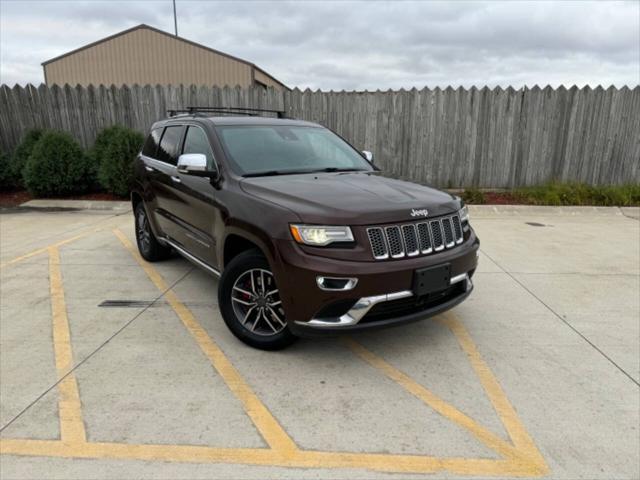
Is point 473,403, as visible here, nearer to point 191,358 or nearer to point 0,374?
point 191,358

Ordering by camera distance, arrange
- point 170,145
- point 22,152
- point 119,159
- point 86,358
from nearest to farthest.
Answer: point 86,358
point 170,145
point 119,159
point 22,152

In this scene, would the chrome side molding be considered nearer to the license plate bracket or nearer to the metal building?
the license plate bracket

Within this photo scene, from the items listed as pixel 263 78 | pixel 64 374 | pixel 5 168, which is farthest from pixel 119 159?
pixel 263 78

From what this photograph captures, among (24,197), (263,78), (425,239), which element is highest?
(263,78)

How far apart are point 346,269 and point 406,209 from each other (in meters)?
0.66

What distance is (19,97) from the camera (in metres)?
10.8

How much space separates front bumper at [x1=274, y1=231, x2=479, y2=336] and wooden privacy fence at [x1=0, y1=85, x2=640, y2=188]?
8158 millimetres

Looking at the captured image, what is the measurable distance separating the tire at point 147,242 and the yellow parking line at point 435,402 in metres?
3.11

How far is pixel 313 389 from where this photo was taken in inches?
118

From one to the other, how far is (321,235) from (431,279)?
2.75 ft

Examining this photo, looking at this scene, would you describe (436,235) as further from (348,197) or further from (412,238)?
(348,197)

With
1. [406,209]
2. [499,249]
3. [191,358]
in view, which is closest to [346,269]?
[406,209]

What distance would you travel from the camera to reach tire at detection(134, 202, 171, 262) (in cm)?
567

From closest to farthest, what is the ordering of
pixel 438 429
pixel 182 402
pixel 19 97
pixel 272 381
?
1. pixel 438 429
2. pixel 182 402
3. pixel 272 381
4. pixel 19 97
